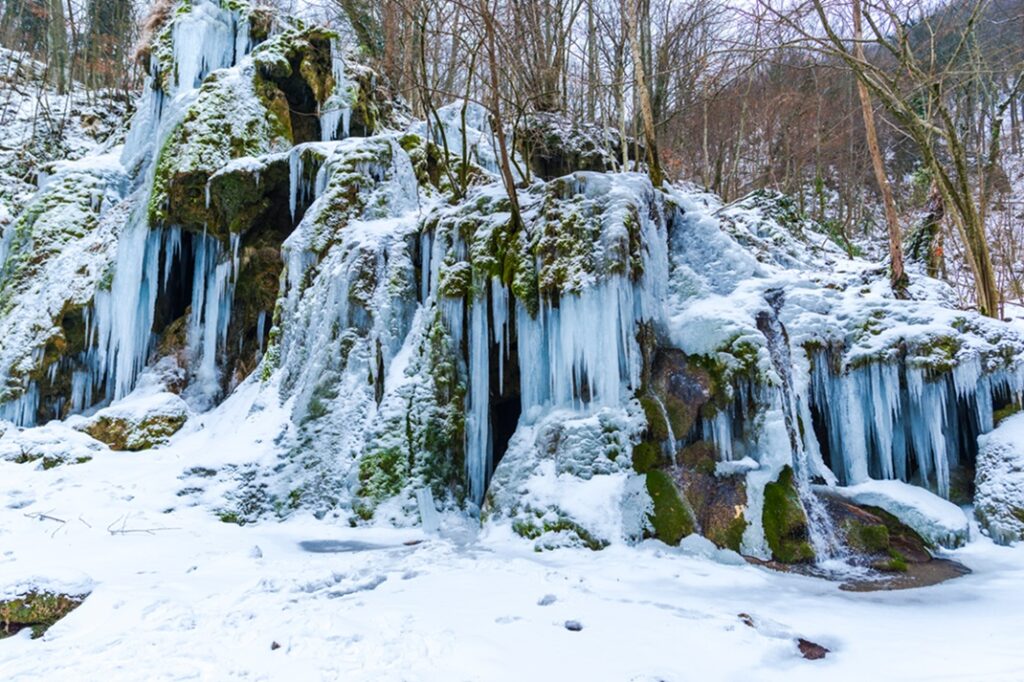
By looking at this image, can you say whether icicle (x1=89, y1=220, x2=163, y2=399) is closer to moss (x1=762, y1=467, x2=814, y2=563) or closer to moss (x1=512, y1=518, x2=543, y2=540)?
moss (x1=512, y1=518, x2=543, y2=540)

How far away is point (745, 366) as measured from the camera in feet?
18.4

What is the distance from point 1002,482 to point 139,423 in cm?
1056

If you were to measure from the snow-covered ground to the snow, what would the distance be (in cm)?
22

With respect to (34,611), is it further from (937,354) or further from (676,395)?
(937,354)

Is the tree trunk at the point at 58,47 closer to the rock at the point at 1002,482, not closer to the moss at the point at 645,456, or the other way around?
the moss at the point at 645,456

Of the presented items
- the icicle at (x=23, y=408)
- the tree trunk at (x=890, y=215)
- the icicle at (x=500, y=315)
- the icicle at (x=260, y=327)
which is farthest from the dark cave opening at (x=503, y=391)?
the icicle at (x=23, y=408)

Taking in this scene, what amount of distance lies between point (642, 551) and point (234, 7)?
15918 mm

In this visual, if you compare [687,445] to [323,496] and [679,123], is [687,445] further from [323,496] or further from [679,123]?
[679,123]

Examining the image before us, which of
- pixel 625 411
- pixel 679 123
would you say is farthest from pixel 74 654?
pixel 679 123

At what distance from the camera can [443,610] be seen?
350 centimetres

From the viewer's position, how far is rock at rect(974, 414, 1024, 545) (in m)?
5.21

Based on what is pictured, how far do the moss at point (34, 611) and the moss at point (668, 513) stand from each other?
14.2ft

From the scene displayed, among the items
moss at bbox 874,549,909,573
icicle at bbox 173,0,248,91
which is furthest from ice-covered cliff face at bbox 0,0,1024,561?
icicle at bbox 173,0,248,91

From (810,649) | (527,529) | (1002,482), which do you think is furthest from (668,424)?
(1002,482)
